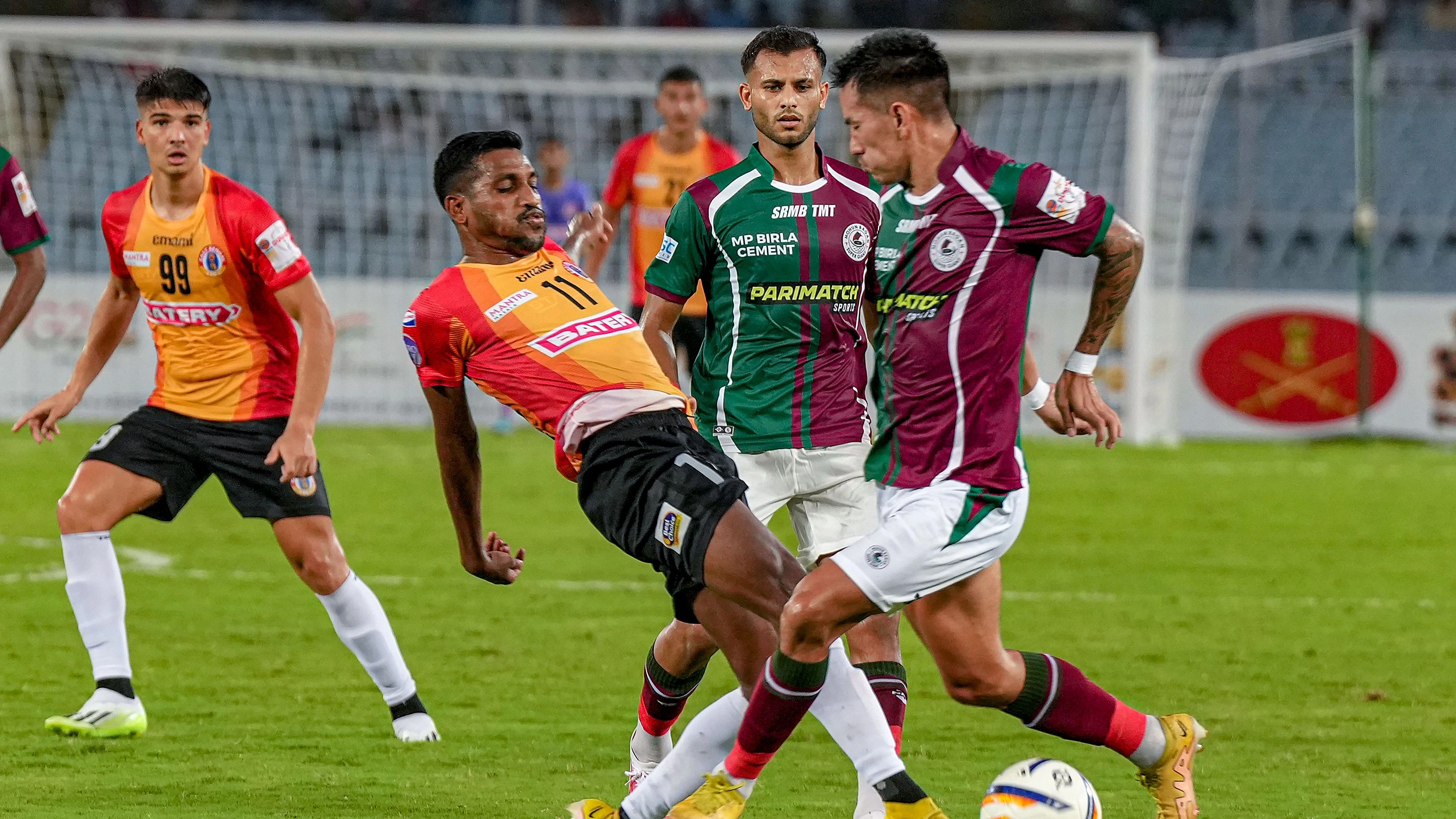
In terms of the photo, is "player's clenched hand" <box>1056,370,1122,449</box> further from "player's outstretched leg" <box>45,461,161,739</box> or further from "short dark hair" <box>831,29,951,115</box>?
"player's outstretched leg" <box>45,461,161,739</box>

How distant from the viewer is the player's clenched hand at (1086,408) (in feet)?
15.2

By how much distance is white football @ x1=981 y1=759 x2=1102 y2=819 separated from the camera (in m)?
4.35

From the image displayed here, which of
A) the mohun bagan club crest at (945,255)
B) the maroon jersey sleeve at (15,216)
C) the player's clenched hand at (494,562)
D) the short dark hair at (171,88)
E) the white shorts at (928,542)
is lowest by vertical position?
the player's clenched hand at (494,562)

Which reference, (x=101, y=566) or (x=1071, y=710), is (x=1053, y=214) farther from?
(x=101, y=566)

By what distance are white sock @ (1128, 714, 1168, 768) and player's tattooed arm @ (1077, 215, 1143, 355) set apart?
0.98m

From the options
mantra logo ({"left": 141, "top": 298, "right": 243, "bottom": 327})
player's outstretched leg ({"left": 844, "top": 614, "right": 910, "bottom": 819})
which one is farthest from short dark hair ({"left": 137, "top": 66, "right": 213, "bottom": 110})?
player's outstretched leg ({"left": 844, "top": 614, "right": 910, "bottom": 819})

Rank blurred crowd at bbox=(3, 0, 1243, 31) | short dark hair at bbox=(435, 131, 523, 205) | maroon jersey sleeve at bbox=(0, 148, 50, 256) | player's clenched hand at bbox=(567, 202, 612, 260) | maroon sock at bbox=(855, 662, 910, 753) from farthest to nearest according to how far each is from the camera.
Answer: blurred crowd at bbox=(3, 0, 1243, 31), maroon jersey sleeve at bbox=(0, 148, 50, 256), player's clenched hand at bbox=(567, 202, 612, 260), maroon sock at bbox=(855, 662, 910, 753), short dark hair at bbox=(435, 131, 523, 205)

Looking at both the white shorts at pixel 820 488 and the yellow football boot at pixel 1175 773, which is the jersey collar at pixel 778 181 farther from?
the yellow football boot at pixel 1175 773

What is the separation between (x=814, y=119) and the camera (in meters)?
5.46

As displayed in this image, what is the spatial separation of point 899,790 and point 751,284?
168 centimetres

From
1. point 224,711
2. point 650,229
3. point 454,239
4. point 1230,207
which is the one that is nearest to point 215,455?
point 224,711

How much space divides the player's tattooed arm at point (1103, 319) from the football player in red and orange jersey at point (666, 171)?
196 inches

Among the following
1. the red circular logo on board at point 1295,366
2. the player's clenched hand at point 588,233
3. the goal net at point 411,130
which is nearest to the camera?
the player's clenched hand at point 588,233

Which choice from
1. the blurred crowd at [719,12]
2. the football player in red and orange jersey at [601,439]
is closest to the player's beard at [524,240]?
the football player in red and orange jersey at [601,439]
